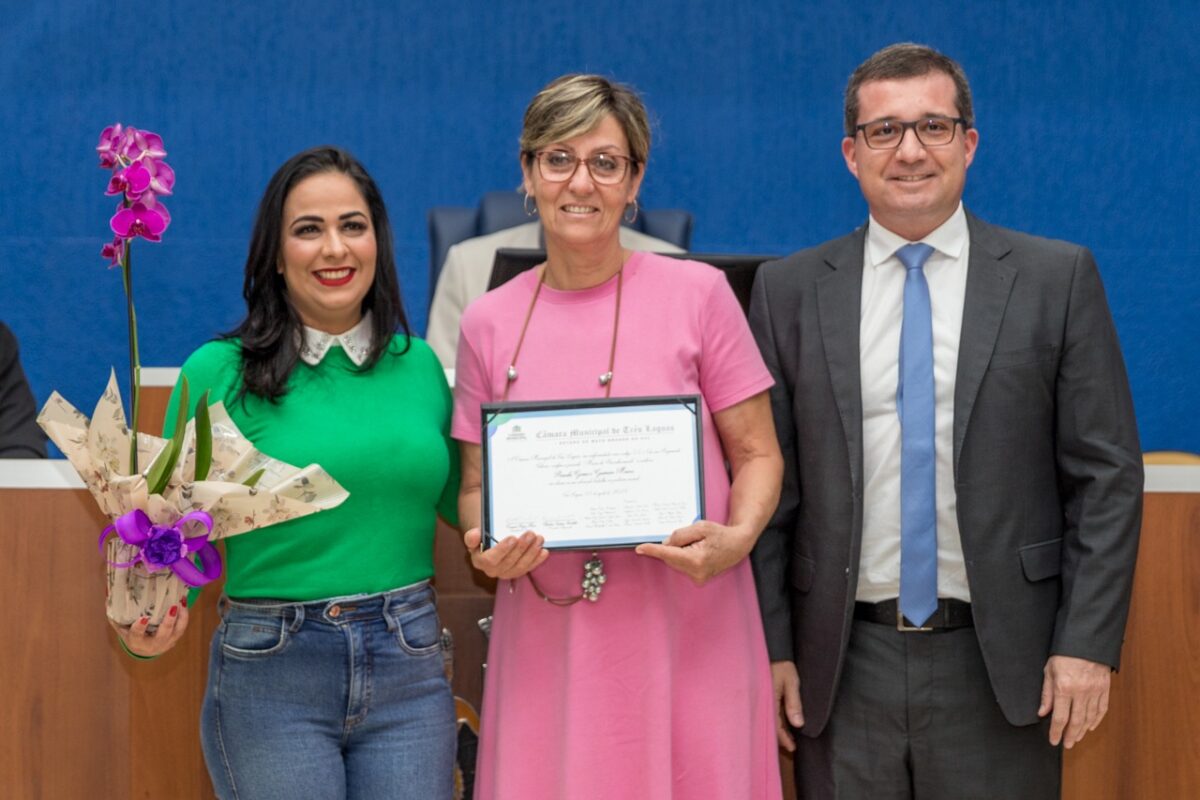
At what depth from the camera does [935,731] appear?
203 cm

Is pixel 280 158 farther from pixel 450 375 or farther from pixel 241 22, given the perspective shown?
pixel 450 375

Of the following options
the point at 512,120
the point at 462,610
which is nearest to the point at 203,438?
the point at 462,610

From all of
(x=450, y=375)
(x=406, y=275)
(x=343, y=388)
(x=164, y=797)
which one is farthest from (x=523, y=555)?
(x=406, y=275)

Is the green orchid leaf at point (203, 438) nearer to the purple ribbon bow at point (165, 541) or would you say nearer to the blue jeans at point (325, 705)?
the purple ribbon bow at point (165, 541)

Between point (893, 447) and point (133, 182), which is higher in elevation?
point (133, 182)

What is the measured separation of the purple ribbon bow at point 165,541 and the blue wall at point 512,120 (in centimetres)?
332

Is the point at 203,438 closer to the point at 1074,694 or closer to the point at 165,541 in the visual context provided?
the point at 165,541

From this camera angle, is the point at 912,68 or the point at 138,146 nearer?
the point at 138,146

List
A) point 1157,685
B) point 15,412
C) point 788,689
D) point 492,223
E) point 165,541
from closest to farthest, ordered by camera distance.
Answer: point 165,541 < point 788,689 < point 1157,685 < point 15,412 < point 492,223

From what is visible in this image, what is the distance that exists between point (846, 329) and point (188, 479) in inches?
40.3

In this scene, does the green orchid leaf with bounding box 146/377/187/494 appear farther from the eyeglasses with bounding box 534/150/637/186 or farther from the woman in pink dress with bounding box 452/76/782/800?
the eyeglasses with bounding box 534/150/637/186

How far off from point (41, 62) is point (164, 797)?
337 centimetres

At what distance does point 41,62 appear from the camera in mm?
4887

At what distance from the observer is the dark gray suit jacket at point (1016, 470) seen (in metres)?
2.00
